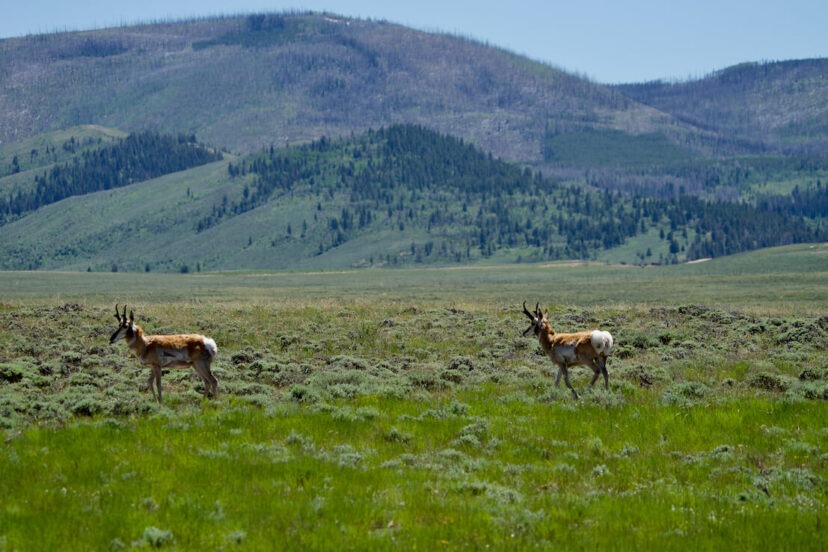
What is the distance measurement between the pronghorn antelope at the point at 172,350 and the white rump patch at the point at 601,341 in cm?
855

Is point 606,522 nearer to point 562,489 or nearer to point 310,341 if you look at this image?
point 562,489

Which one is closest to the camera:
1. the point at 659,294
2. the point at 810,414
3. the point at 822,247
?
the point at 810,414

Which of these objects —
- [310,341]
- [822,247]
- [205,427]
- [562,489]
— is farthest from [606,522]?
[822,247]

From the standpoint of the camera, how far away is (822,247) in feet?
474

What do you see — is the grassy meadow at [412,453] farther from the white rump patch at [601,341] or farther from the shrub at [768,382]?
the white rump patch at [601,341]

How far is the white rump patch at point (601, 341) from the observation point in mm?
19234

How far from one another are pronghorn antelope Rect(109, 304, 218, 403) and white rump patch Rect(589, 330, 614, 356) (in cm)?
855

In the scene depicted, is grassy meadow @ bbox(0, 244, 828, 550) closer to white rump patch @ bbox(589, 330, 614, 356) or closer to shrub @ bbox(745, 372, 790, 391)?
shrub @ bbox(745, 372, 790, 391)

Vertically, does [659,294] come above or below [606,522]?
below

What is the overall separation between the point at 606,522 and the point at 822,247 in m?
151

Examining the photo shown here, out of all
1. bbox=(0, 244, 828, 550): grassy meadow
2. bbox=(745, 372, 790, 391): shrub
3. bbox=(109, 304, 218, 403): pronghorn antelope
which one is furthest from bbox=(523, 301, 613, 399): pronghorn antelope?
bbox=(109, 304, 218, 403): pronghorn antelope

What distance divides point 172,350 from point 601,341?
31.7 ft

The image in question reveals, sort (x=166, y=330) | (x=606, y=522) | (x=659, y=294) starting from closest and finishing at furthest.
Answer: (x=606, y=522), (x=166, y=330), (x=659, y=294)

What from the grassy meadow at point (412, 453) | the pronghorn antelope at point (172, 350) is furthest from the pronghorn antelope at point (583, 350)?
the pronghorn antelope at point (172, 350)
